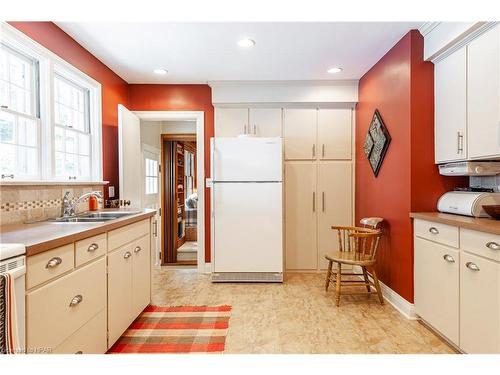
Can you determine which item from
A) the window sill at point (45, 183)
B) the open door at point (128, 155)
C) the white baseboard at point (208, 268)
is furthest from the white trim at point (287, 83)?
the white baseboard at point (208, 268)

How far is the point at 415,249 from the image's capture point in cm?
233

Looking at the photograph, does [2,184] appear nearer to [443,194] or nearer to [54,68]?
[54,68]

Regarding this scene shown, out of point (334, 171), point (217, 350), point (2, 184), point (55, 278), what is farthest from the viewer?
point (334, 171)

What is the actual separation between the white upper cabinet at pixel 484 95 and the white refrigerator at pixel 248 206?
174cm

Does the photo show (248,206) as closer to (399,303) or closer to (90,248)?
(399,303)

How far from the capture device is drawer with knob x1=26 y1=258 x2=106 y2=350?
118 cm

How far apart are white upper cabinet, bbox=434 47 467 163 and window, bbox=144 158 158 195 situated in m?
3.51

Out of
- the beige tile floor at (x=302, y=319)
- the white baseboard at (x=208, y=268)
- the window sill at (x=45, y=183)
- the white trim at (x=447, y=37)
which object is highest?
the white trim at (x=447, y=37)

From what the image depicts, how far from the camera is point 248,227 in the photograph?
327cm

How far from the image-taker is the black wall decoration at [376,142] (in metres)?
2.81

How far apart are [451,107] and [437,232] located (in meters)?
0.96

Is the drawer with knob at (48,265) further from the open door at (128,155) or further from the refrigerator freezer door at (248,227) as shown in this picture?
the refrigerator freezer door at (248,227)
